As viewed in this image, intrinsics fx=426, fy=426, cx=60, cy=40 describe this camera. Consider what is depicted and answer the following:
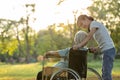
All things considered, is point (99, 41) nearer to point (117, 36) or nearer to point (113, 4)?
point (113, 4)

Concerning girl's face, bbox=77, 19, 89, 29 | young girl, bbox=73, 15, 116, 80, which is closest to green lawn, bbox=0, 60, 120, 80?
young girl, bbox=73, 15, 116, 80

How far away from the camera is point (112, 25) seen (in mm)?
20375

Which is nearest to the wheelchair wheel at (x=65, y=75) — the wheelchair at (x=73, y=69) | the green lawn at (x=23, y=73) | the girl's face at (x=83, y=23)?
the wheelchair at (x=73, y=69)

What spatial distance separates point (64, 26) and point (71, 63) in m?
42.2

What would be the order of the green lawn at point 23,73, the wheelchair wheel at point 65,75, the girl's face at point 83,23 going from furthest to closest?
the green lawn at point 23,73, the girl's face at point 83,23, the wheelchair wheel at point 65,75

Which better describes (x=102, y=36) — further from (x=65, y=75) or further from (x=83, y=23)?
(x=65, y=75)

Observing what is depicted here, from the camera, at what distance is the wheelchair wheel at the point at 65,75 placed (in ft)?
18.4

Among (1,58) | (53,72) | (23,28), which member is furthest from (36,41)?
(53,72)

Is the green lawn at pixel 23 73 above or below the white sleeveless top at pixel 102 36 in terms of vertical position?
below

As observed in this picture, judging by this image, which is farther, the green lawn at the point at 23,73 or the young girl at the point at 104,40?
the green lawn at the point at 23,73

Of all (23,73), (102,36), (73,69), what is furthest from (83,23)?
(23,73)

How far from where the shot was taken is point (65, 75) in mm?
5742

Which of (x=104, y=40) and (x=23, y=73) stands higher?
(x=104, y=40)

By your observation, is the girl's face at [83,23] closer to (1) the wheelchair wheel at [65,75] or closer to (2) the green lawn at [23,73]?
(1) the wheelchair wheel at [65,75]
